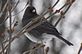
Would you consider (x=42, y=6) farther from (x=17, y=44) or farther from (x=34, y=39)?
(x=34, y=39)

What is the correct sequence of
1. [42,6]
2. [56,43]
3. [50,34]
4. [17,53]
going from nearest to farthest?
[50,34], [17,53], [56,43], [42,6]

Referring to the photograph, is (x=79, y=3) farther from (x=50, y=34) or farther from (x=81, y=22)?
(x=50, y=34)

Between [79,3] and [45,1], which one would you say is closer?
[45,1]

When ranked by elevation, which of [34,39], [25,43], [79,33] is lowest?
[79,33]

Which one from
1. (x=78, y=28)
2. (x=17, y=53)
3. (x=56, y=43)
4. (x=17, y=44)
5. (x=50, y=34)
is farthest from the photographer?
(x=78, y=28)

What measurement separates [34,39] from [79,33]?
759cm

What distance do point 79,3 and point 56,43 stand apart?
2505 millimetres

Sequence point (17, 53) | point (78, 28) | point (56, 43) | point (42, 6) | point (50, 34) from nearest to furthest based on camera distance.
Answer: point (50, 34) < point (17, 53) < point (56, 43) < point (42, 6) < point (78, 28)

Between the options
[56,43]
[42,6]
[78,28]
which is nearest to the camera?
[56,43]

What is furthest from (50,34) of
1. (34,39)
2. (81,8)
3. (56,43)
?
(81,8)

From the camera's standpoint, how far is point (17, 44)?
9.74m

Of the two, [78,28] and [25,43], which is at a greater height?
[25,43]

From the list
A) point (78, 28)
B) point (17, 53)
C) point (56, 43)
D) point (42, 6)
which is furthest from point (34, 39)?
point (78, 28)

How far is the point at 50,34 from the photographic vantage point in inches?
185
